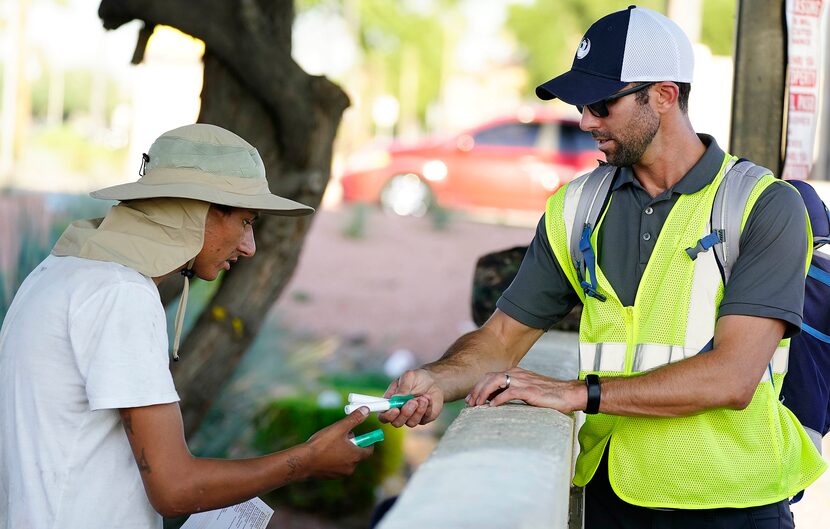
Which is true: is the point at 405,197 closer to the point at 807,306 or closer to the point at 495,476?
the point at 807,306

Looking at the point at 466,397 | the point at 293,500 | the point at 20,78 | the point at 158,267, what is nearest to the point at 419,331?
Answer: the point at 293,500

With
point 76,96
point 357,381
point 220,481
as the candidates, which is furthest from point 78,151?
point 76,96

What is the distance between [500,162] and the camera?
16781 mm

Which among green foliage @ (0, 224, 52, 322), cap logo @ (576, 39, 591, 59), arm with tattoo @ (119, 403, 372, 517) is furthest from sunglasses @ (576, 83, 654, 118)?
green foliage @ (0, 224, 52, 322)

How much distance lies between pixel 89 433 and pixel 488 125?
1474 cm

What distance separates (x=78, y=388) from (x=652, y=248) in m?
1.54

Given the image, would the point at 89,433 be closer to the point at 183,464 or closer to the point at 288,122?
the point at 183,464

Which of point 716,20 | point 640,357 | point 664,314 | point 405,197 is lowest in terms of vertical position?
point 405,197

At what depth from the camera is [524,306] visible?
134 inches

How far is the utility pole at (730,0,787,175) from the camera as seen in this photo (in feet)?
14.5

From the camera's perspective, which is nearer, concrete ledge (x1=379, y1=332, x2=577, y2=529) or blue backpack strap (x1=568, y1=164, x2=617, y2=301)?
concrete ledge (x1=379, y1=332, x2=577, y2=529)

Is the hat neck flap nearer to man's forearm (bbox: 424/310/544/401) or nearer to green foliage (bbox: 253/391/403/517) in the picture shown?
man's forearm (bbox: 424/310/544/401)

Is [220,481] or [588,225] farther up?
[588,225]

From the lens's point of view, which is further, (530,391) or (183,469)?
(530,391)
